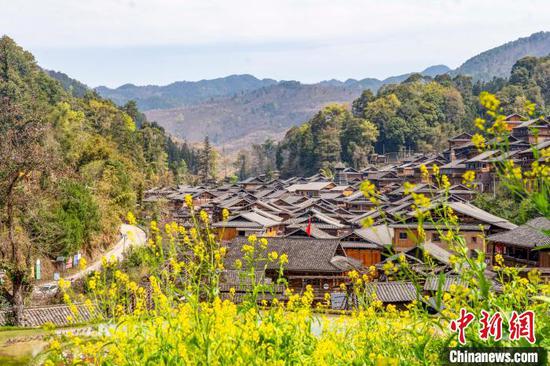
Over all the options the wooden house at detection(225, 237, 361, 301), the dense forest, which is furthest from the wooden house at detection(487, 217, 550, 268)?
the dense forest

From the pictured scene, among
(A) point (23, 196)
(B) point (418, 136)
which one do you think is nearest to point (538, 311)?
(A) point (23, 196)

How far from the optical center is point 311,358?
486cm

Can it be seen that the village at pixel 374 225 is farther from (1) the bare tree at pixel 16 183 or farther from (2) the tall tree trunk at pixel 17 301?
(2) the tall tree trunk at pixel 17 301

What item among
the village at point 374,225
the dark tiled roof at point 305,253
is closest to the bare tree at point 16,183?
the village at point 374,225

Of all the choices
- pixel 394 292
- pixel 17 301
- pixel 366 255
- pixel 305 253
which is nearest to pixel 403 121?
pixel 366 255

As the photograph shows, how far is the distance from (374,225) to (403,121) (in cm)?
7567

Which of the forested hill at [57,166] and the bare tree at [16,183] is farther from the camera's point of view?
the forested hill at [57,166]

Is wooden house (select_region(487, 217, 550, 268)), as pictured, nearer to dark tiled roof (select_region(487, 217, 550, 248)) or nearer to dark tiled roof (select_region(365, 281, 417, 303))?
dark tiled roof (select_region(487, 217, 550, 248))

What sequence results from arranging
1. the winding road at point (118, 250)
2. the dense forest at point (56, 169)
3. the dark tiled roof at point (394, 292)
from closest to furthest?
the dense forest at point (56, 169), the dark tiled roof at point (394, 292), the winding road at point (118, 250)

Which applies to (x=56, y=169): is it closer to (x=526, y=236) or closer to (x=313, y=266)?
(x=313, y=266)

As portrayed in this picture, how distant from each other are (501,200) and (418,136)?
147 ft

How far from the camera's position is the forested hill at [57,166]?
2000cm

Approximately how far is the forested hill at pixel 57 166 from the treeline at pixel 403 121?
25.3 m

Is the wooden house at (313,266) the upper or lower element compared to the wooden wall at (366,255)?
upper
